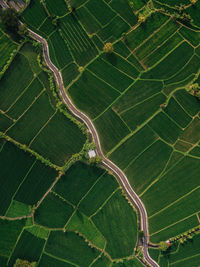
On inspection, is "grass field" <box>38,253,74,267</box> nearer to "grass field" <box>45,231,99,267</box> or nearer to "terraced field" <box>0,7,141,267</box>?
"terraced field" <box>0,7,141,267</box>

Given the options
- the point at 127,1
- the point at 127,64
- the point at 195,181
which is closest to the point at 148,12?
the point at 127,1

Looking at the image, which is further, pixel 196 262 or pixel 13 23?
pixel 196 262

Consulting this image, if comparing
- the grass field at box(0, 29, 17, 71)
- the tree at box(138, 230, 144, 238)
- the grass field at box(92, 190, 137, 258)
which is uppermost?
the grass field at box(0, 29, 17, 71)

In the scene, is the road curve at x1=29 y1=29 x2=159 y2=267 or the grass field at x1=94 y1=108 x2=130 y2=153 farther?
the grass field at x1=94 y1=108 x2=130 y2=153

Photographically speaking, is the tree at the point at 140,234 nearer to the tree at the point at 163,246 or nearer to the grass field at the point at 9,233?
the tree at the point at 163,246

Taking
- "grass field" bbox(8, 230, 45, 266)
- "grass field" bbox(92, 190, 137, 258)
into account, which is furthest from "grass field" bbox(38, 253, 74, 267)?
"grass field" bbox(92, 190, 137, 258)

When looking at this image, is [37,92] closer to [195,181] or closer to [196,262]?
[195,181]

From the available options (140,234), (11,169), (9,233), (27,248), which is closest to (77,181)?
(11,169)

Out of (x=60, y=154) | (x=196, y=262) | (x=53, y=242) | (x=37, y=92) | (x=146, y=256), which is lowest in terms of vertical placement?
(x=196, y=262)
